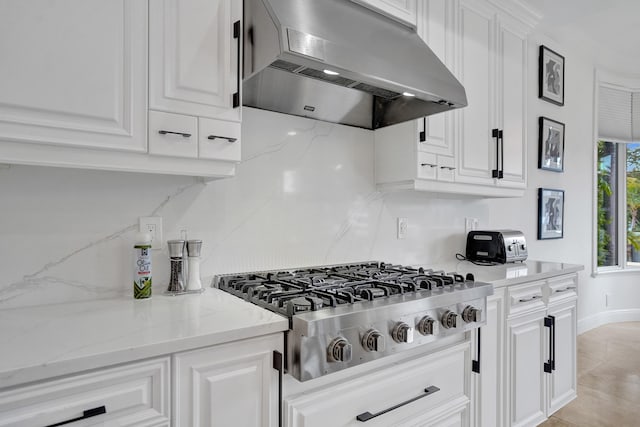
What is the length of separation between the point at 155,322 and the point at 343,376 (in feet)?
2.03

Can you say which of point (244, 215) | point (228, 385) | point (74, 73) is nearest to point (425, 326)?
point (228, 385)

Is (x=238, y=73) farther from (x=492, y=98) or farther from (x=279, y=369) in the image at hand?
(x=492, y=98)

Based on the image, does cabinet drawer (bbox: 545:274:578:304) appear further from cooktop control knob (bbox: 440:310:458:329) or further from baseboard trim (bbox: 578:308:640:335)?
baseboard trim (bbox: 578:308:640:335)

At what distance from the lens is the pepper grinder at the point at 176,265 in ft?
4.79

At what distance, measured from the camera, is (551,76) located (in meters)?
3.57

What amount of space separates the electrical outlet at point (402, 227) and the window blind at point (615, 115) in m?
3.57

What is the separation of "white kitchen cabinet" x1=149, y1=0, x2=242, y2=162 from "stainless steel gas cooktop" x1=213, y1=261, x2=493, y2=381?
0.56 meters

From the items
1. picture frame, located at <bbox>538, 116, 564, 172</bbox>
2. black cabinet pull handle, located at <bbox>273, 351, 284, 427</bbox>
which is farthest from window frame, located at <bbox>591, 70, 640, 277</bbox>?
black cabinet pull handle, located at <bbox>273, 351, 284, 427</bbox>

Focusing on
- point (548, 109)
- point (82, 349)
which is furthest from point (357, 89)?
point (548, 109)

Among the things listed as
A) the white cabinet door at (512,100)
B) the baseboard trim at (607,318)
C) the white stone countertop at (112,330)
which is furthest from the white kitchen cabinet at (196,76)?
the baseboard trim at (607,318)

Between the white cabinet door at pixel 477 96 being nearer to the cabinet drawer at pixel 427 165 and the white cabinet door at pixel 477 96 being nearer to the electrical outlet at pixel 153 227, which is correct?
the cabinet drawer at pixel 427 165

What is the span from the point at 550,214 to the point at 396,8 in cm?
273

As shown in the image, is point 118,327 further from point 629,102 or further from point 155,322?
point 629,102

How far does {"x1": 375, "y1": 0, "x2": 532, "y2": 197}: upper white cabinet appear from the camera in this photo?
2035 millimetres
